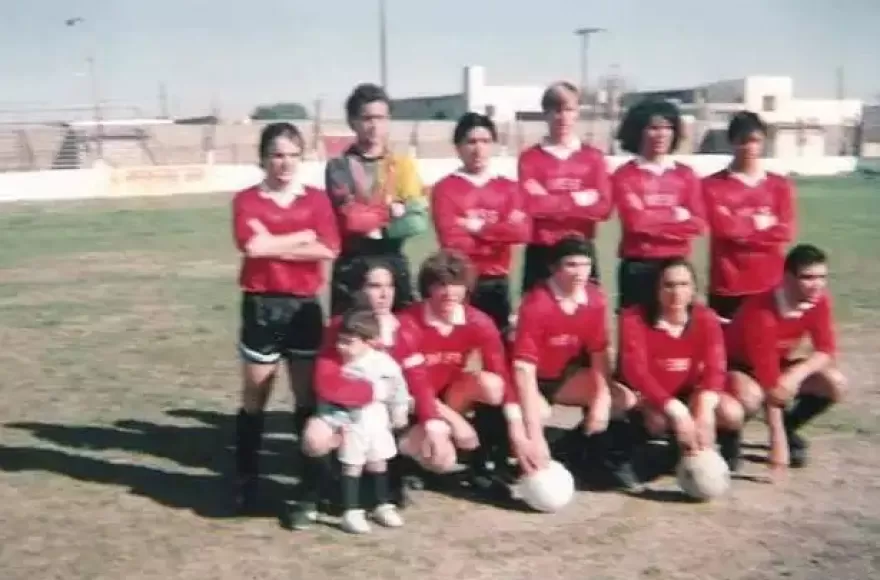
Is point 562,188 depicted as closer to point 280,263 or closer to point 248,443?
point 280,263

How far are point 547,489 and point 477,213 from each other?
1353 millimetres

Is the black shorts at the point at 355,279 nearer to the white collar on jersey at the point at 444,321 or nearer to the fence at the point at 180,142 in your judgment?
the white collar on jersey at the point at 444,321

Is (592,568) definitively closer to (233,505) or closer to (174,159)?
(233,505)

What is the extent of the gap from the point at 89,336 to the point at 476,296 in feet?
18.2

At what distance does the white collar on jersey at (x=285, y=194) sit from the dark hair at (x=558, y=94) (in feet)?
4.35

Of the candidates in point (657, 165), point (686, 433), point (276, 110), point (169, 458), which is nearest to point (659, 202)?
point (657, 165)

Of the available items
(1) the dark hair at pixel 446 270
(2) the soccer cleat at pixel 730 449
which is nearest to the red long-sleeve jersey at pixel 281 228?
(1) the dark hair at pixel 446 270

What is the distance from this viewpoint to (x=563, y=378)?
591cm

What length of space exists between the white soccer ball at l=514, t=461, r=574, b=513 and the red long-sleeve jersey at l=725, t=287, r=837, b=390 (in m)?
1.25

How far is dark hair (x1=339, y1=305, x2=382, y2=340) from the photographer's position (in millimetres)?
5199

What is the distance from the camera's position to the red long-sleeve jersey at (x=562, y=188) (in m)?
5.95

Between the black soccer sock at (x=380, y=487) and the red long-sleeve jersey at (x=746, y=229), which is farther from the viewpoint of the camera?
the red long-sleeve jersey at (x=746, y=229)

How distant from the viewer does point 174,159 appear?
43938 millimetres

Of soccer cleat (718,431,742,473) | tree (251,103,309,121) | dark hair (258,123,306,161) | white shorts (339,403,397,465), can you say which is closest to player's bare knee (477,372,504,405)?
white shorts (339,403,397,465)
